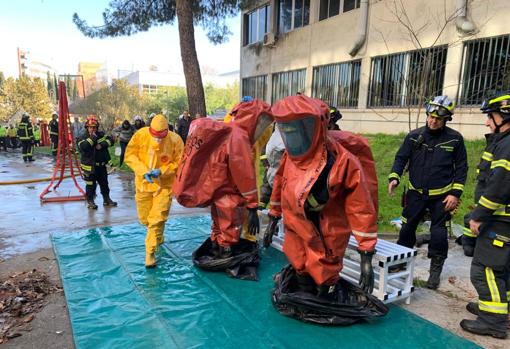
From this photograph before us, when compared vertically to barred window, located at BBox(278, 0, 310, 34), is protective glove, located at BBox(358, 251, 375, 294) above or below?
below

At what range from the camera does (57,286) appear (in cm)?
358

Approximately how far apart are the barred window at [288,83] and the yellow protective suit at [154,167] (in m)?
12.5

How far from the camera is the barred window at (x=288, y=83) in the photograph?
52.8 ft

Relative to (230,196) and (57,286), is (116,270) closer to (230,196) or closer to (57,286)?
(57,286)

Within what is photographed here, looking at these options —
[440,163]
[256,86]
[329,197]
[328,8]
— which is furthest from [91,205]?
[256,86]

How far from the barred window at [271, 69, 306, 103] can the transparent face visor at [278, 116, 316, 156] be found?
1372 cm

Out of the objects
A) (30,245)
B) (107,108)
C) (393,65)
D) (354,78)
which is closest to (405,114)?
(393,65)

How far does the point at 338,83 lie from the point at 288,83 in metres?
3.48

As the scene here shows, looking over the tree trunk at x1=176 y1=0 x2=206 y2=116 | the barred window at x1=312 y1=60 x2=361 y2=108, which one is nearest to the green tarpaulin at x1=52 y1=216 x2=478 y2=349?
the tree trunk at x1=176 y1=0 x2=206 y2=116

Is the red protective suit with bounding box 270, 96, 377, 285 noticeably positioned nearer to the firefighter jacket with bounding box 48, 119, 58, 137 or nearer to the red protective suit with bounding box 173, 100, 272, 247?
the red protective suit with bounding box 173, 100, 272, 247

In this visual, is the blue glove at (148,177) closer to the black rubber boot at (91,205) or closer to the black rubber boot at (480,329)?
the black rubber boot at (480,329)

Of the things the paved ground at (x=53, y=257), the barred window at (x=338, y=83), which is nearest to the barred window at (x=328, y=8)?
the barred window at (x=338, y=83)

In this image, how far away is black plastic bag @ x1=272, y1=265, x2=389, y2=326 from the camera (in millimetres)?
2846

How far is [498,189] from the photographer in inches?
100.0
